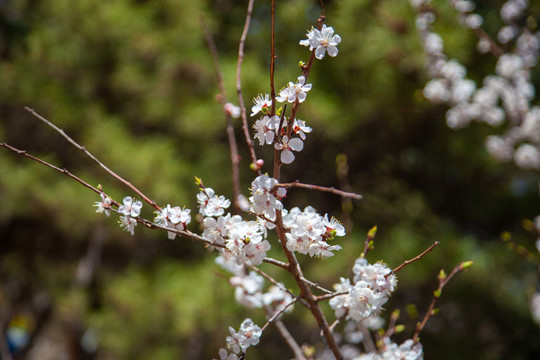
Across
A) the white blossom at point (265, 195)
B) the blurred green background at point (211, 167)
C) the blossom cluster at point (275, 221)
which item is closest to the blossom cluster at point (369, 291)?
the blossom cluster at point (275, 221)

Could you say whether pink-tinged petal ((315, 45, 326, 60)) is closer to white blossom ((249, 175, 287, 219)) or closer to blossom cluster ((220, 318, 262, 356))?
white blossom ((249, 175, 287, 219))

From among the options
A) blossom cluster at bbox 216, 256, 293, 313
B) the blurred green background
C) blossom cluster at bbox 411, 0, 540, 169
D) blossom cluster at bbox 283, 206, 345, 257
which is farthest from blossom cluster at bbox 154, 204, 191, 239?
blossom cluster at bbox 411, 0, 540, 169

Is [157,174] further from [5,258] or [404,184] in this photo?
[404,184]

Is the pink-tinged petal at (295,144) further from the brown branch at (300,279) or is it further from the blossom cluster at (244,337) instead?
the blossom cluster at (244,337)

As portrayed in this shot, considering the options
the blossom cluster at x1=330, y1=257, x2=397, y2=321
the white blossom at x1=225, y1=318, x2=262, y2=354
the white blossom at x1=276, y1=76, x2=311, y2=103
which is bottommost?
the white blossom at x1=225, y1=318, x2=262, y2=354

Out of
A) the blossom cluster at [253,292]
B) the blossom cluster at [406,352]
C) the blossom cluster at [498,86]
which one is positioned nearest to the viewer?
the blossom cluster at [406,352]

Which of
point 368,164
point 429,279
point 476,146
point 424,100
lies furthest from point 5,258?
point 476,146
